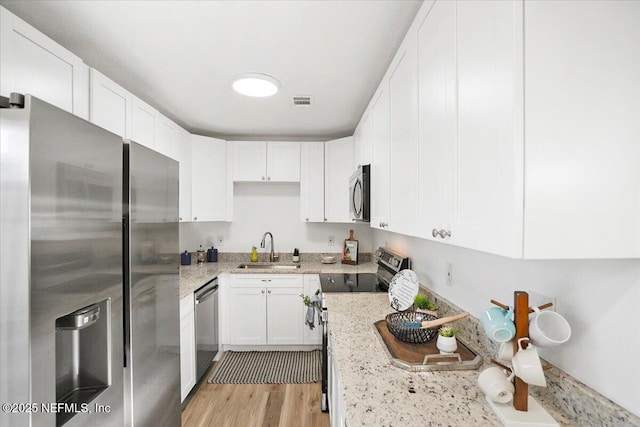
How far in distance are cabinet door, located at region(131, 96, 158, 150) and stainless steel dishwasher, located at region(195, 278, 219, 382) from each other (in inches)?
51.9

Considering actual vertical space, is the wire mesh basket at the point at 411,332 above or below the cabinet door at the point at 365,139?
below

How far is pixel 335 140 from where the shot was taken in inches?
142


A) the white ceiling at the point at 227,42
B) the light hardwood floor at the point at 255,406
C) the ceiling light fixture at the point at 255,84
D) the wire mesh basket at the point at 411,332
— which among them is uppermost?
the white ceiling at the point at 227,42

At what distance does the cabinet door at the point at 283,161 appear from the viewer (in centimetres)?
370

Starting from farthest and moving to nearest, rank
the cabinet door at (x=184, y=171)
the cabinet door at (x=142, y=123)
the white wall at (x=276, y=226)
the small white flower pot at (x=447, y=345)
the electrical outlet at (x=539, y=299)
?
1. the white wall at (x=276, y=226)
2. the cabinet door at (x=184, y=171)
3. the cabinet door at (x=142, y=123)
4. the small white flower pot at (x=447, y=345)
5. the electrical outlet at (x=539, y=299)

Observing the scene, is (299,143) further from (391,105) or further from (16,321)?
(16,321)

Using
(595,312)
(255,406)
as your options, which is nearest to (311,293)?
(255,406)

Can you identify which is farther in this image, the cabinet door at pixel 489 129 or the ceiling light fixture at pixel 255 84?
the ceiling light fixture at pixel 255 84

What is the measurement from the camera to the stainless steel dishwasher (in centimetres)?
271

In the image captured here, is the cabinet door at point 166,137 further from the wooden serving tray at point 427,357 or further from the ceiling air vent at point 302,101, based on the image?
the wooden serving tray at point 427,357

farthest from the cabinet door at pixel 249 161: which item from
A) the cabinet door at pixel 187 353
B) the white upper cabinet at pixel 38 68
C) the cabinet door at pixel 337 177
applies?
the white upper cabinet at pixel 38 68

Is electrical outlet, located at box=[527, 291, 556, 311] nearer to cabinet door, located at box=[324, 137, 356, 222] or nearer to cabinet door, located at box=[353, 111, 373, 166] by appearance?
cabinet door, located at box=[353, 111, 373, 166]

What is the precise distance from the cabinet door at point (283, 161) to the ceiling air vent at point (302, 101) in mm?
993

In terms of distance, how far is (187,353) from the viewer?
249 cm
